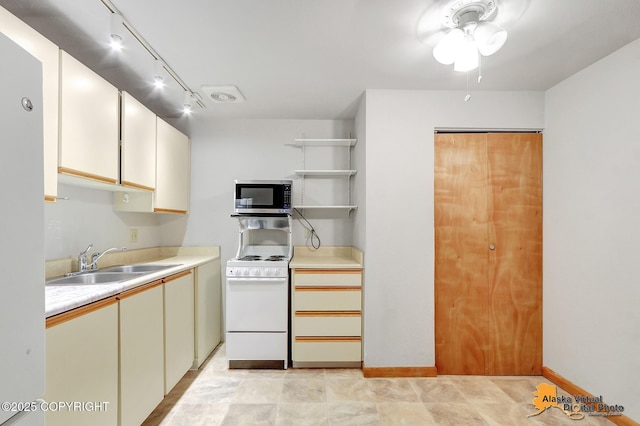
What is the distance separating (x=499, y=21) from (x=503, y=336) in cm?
230

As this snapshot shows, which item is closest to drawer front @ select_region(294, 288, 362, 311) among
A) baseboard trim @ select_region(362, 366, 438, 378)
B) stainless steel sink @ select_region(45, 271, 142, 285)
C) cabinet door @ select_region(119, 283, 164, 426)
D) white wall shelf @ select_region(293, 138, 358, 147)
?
baseboard trim @ select_region(362, 366, 438, 378)

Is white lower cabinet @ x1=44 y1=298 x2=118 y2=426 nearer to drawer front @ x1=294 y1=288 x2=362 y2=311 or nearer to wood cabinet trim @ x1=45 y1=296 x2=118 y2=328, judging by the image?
wood cabinet trim @ x1=45 y1=296 x2=118 y2=328

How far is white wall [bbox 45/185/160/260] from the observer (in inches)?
70.7

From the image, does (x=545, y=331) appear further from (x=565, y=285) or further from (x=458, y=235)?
(x=458, y=235)

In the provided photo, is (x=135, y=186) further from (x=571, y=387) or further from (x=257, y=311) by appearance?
(x=571, y=387)

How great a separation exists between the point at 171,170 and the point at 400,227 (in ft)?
6.91

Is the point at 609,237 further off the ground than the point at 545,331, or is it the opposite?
the point at 609,237

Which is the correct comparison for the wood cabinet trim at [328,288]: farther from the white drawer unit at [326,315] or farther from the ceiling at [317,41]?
the ceiling at [317,41]

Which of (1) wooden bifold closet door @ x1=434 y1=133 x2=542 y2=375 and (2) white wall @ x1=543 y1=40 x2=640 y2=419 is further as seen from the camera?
(1) wooden bifold closet door @ x1=434 y1=133 x2=542 y2=375

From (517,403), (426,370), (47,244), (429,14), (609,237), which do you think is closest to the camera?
(429,14)

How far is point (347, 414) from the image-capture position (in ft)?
6.17

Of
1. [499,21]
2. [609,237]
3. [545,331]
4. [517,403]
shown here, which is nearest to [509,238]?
[609,237]

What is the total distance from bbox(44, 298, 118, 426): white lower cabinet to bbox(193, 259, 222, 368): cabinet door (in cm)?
102

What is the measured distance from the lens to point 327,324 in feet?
8.02
